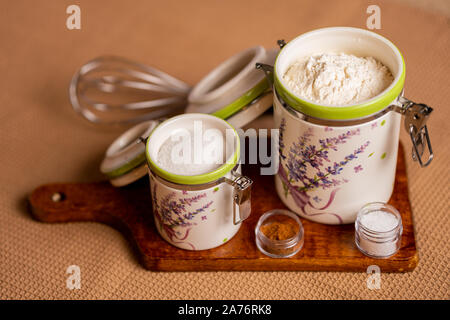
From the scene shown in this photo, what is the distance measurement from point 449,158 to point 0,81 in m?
0.72

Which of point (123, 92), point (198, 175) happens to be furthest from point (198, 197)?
point (123, 92)

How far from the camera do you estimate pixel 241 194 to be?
72cm

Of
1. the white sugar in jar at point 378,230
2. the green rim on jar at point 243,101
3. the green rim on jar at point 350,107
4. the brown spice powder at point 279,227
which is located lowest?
the brown spice powder at point 279,227

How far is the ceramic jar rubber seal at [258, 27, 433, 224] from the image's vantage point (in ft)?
2.25

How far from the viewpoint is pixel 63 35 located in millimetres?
1147

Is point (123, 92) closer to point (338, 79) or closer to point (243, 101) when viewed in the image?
point (243, 101)

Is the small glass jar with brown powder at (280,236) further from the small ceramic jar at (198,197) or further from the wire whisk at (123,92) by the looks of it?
the wire whisk at (123,92)

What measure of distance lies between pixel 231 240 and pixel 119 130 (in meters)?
0.30

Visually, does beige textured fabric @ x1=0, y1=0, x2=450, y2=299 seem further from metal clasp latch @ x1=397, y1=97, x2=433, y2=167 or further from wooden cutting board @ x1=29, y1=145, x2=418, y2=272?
metal clasp latch @ x1=397, y1=97, x2=433, y2=167

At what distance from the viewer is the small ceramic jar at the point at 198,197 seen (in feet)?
2.33

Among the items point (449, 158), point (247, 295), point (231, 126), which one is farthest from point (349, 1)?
point (247, 295)

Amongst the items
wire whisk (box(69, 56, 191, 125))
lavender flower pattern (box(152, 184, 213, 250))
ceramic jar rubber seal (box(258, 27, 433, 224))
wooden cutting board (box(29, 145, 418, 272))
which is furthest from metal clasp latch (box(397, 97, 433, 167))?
wire whisk (box(69, 56, 191, 125))

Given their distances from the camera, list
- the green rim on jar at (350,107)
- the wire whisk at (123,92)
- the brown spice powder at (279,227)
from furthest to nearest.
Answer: the wire whisk at (123,92)
the brown spice powder at (279,227)
the green rim on jar at (350,107)

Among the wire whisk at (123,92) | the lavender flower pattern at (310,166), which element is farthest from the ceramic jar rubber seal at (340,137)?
the wire whisk at (123,92)
